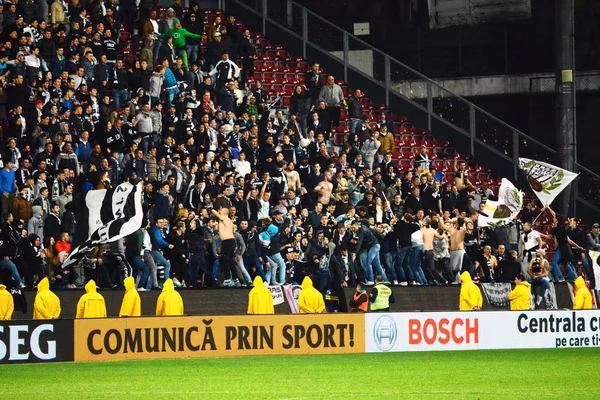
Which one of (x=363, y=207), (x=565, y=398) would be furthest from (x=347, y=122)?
(x=565, y=398)

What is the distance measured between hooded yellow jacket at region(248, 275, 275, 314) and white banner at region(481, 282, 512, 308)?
6559 mm

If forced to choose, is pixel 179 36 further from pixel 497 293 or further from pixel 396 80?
pixel 497 293

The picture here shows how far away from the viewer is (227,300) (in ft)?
86.7

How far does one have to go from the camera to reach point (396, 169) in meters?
32.2

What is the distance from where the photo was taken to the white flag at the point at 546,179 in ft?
102

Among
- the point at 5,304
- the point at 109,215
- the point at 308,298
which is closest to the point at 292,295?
the point at 308,298

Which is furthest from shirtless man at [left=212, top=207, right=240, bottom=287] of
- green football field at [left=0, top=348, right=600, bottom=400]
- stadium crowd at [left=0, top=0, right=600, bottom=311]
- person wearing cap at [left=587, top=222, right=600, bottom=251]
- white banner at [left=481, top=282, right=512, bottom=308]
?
person wearing cap at [left=587, top=222, right=600, bottom=251]

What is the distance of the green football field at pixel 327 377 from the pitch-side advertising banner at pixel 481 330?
343mm

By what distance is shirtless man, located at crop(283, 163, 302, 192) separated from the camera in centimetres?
2988

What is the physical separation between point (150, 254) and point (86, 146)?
3.34 metres

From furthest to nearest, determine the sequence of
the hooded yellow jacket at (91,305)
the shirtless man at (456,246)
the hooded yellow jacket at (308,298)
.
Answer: the shirtless man at (456,246) < the hooded yellow jacket at (308,298) < the hooded yellow jacket at (91,305)

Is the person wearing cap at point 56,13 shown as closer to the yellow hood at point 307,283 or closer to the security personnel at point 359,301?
the yellow hood at point 307,283

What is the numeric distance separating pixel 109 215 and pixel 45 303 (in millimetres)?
2403

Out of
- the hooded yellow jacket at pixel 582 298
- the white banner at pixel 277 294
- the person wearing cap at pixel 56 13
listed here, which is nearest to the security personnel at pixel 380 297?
the white banner at pixel 277 294
